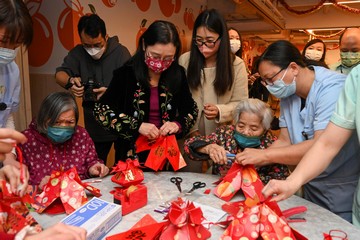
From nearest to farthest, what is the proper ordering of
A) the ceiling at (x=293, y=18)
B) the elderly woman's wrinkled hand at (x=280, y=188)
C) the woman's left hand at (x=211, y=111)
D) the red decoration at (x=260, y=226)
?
the red decoration at (x=260, y=226), the elderly woman's wrinkled hand at (x=280, y=188), the woman's left hand at (x=211, y=111), the ceiling at (x=293, y=18)

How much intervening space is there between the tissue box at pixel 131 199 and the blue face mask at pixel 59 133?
0.53 metres

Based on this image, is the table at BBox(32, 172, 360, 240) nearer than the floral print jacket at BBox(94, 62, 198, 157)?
Yes

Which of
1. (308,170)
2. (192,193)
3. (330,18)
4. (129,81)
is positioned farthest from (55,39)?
(330,18)

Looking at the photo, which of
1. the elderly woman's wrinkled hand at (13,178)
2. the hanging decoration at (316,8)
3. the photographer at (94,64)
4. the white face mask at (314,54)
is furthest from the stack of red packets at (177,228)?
the hanging decoration at (316,8)

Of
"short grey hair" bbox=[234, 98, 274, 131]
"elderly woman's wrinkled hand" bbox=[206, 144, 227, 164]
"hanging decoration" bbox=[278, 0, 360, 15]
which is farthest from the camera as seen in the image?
"hanging decoration" bbox=[278, 0, 360, 15]

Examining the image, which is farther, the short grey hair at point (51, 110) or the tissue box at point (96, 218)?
the short grey hair at point (51, 110)

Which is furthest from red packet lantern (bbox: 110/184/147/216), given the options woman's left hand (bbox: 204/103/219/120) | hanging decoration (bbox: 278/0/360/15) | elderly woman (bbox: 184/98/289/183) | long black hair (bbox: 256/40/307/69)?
hanging decoration (bbox: 278/0/360/15)

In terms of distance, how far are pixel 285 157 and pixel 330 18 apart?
6765mm

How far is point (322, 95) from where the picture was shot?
4.82 ft

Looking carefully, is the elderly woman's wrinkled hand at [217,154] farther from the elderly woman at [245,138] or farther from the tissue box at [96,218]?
the tissue box at [96,218]

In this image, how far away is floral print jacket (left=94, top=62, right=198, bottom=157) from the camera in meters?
1.80

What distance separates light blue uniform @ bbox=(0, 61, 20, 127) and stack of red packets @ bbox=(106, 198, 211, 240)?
3.36 feet

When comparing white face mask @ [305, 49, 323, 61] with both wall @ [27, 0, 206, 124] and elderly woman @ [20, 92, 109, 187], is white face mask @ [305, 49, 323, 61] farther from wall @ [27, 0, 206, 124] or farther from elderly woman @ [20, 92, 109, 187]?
elderly woman @ [20, 92, 109, 187]

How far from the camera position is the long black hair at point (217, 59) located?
200 centimetres
